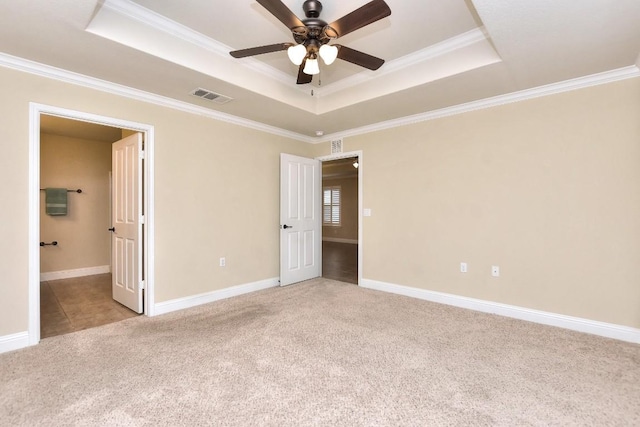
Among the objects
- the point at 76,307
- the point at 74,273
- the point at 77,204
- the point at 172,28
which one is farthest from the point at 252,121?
the point at 74,273

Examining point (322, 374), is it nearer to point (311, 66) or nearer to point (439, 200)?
point (311, 66)

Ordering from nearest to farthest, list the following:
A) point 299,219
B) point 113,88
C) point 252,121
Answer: point 113,88
point 252,121
point 299,219

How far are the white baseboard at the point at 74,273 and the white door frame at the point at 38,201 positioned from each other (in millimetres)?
3324

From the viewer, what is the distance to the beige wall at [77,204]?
5.38 metres

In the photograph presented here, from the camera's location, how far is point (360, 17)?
1.95 metres

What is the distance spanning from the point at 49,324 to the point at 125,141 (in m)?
2.18

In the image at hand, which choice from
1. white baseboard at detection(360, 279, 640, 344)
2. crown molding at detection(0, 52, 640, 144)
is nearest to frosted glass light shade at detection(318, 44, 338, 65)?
crown molding at detection(0, 52, 640, 144)

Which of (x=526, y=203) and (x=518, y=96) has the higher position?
(x=518, y=96)

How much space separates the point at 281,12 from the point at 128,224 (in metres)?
3.09

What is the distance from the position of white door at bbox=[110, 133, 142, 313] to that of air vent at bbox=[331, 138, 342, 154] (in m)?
2.86

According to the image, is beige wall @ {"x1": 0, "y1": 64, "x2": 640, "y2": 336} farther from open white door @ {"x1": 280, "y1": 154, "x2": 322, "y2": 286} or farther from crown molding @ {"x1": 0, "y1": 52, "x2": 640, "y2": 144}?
open white door @ {"x1": 280, "y1": 154, "x2": 322, "y2": 286}

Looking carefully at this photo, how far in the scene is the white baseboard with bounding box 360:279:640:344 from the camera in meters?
2.83

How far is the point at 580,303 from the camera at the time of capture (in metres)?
3.03

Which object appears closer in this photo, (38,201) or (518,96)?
(38,201)
